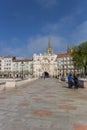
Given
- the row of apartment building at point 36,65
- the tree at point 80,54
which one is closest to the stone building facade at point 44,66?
the row of apartment building at point 36,65

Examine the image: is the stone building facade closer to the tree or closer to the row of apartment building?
the row of apartment building

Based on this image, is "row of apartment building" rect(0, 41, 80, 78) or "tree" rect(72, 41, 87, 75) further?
"row of apartment building" rect(0, 41, 80, 78)

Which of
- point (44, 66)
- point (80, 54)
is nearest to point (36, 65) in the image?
point (44, 66)

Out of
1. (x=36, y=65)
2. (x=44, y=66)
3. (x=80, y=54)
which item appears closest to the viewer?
(x=80, y=54)

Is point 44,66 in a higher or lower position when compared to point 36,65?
lower

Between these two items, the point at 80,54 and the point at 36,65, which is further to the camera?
the point at 36,65

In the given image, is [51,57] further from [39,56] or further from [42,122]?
[42,122]

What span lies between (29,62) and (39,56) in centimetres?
866

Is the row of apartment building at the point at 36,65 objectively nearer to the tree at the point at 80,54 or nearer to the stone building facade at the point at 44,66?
the stone building facade at the point at 44,66

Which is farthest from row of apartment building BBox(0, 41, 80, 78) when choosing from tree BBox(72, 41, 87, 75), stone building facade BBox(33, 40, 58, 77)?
tree BBox(72, 41, 87, 75)

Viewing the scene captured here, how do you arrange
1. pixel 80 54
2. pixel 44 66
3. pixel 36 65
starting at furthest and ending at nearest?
pixel 44 66, pixel 36 65, pixel 80 54

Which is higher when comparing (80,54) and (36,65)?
(36,65)

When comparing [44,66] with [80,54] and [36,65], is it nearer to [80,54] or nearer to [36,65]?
Answer: [36,65]

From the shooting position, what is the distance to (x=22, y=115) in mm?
6777
